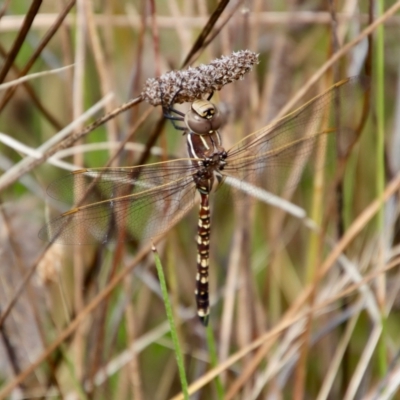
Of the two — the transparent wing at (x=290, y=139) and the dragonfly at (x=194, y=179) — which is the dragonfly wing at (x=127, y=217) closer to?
the dragonfly at (x=194, y=179)

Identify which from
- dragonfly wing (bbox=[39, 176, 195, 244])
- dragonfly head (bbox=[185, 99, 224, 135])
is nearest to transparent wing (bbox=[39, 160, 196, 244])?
dragonfly wing (bbox=[39, 176, 195, 244])

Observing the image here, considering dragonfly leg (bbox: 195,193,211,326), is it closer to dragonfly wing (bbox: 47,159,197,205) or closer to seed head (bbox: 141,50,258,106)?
dragonfly wing (bbox: 47,159,197,205)

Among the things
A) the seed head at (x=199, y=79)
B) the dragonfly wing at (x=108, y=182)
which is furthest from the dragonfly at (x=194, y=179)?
the seed head at (x=199, y=79)

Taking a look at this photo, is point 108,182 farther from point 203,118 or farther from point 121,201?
point 203,118

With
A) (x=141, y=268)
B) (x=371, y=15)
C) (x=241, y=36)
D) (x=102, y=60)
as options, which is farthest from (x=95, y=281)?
(x=371, y=15)

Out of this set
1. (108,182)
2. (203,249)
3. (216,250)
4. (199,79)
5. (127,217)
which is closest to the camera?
(199,79)

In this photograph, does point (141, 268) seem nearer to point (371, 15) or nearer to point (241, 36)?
point (241, 36)

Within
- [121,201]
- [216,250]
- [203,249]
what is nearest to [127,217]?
[121,201]
